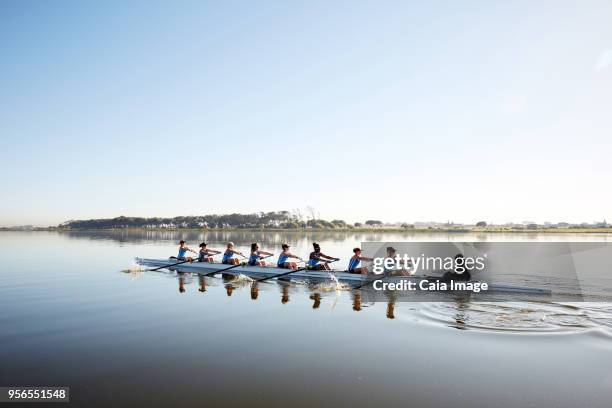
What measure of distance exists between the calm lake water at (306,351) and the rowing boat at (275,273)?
1.60 meters

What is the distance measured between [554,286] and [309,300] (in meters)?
10.0

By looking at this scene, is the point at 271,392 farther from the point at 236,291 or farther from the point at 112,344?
the point at 236,291

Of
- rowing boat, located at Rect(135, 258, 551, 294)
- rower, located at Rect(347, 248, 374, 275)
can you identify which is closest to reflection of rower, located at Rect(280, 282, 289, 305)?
rowing boat, located at Rect(135, 258, 551, 294)

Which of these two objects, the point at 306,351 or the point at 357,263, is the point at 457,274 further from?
the point at 306,351

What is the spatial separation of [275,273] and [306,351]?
35.1 ft

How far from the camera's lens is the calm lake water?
21.5ft

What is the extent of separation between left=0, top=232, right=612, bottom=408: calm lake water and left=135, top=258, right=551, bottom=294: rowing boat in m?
1.60

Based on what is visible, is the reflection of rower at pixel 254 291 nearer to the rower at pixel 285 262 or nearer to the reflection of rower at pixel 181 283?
the rower at pixel 285 262

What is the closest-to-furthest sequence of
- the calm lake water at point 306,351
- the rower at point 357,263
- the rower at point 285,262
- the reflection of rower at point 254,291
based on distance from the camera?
the calm lake water at point 306,351
the reflection of rower at point 254,291
the rower at point 357,263
the rower at point 285,262

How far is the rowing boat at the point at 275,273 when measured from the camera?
47.0ft

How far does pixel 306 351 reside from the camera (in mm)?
8742

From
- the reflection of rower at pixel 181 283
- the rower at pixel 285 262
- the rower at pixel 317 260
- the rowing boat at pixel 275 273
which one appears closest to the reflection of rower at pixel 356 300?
the rowing boat at pixel 275 273

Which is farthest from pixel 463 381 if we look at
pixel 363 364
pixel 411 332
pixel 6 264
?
pixel 6 264

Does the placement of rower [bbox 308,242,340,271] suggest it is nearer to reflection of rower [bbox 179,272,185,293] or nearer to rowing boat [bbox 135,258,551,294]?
rowing boat [bbox 135,258,551,294]
